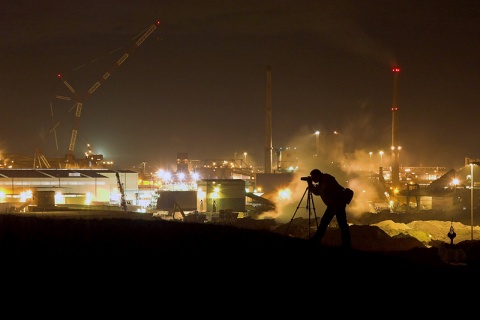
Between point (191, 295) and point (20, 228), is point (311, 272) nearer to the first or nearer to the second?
point (191, 295)

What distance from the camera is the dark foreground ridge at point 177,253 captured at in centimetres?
669

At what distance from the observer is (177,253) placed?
7348 millimetres

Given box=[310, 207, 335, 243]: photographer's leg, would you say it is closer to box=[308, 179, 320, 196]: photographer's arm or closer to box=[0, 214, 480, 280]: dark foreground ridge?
box=[0, 214, 480, 280]: dark foreground ridge

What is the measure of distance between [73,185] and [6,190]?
5462mm

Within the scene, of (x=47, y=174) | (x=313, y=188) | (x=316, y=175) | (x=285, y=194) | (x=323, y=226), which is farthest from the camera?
(x=285, y=194)

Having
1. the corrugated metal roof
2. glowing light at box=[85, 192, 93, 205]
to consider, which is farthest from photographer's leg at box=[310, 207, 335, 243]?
the corrugated metal roof

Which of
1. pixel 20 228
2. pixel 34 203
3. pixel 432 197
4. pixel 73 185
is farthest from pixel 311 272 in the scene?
pixel 432 197

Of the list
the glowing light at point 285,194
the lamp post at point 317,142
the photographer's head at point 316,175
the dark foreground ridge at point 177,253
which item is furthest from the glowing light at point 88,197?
the lamp post at point 317,142

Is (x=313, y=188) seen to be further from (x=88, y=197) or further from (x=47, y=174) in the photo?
(x=47, y=174)

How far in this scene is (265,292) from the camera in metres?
6.15

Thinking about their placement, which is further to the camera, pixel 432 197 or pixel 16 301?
pixel 432 197

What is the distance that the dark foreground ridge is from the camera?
6691 mm

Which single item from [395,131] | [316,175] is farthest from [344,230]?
[395,131]

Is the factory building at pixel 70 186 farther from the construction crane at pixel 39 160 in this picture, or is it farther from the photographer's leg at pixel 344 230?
the construction crane at pixel 39 160
